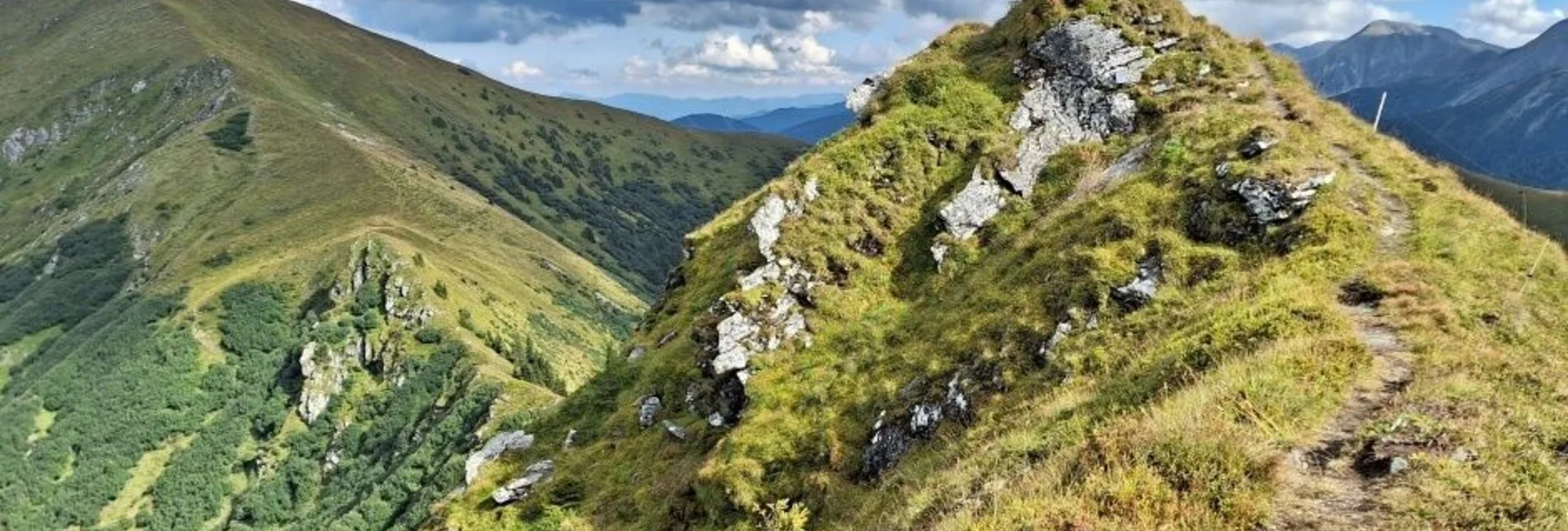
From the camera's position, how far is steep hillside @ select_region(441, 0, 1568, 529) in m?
11.3

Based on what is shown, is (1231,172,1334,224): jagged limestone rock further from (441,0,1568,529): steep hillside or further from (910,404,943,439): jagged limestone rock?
(910,404,943,439): jagged limestone rock

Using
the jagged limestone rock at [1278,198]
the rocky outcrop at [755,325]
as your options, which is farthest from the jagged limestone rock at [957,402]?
the jagged limestone rock at [1278,198]

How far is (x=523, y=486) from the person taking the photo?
33531 mm

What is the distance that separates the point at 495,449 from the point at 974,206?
25919 millimetres

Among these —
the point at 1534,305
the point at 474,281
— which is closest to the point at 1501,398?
the point at 1534,305

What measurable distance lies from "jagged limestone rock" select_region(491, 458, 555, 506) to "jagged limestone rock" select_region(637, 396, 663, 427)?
160 inches

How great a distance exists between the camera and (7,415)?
19775 cm

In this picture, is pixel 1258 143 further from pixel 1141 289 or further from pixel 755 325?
pixel 755 325

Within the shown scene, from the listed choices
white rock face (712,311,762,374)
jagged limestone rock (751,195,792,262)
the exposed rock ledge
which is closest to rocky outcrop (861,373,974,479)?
white rock face (712,311,762,374)

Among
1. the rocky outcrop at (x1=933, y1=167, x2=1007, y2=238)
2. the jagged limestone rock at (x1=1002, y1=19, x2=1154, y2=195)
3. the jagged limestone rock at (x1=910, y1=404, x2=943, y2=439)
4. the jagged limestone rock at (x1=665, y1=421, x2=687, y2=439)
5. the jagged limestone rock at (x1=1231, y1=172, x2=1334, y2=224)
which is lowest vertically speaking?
the jagged limestone rock at (x1=665, y1=421, x2=687, y2=439)

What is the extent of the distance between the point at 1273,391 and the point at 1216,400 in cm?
99

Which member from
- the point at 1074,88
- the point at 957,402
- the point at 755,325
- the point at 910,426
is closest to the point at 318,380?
the point at 755,325

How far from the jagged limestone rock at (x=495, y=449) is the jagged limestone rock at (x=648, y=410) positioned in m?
9.48

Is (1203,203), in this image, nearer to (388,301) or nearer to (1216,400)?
(1216,400)
